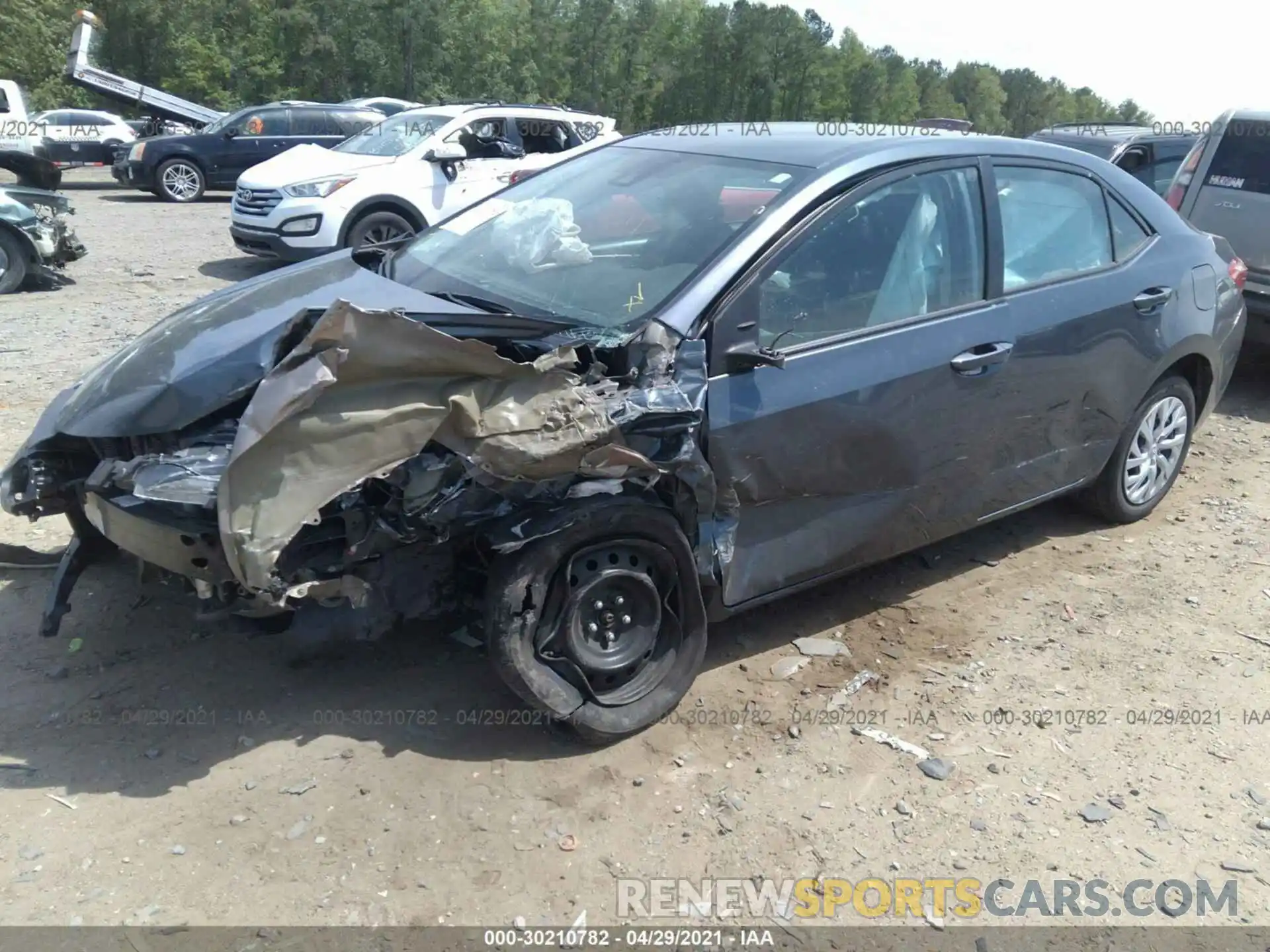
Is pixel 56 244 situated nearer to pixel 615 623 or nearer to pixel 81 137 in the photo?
pixel 615 623

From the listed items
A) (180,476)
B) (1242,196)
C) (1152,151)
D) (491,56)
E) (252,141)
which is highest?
(491,56)

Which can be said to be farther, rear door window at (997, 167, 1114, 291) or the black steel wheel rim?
rear door window at (997, 167, 1114, 291)

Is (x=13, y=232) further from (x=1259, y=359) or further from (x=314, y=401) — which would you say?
(x=1259, y=359)

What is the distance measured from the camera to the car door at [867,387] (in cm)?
330

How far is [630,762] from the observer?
10.6ft

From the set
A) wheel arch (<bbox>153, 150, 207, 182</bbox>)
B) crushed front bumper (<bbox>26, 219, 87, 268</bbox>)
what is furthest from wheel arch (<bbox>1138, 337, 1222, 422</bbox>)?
wheel arch (<bbox>153, 150, 207, 182</bbox>)

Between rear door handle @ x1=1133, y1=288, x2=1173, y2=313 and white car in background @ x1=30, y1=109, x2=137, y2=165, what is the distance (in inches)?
896

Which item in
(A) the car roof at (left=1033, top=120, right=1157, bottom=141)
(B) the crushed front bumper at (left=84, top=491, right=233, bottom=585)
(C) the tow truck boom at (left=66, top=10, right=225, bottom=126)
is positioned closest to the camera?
(B) the crushed front bumper at (left=84, top=491, right=233, bottom=585)

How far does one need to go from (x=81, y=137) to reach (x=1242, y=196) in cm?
2310

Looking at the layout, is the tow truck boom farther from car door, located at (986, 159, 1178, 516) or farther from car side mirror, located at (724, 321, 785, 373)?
car side mirror, located at (724, 321, 785, 373)

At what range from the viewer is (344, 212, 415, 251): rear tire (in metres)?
10.4

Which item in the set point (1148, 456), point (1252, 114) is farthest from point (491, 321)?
point (1252, 114)

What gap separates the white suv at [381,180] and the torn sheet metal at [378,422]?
7.16 m

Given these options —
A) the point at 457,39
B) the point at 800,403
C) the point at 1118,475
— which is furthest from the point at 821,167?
the point at 457,39
